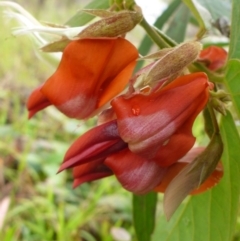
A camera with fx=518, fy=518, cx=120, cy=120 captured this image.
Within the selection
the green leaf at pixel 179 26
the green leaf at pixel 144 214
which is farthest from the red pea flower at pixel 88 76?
the green leaf at pixel 179 26

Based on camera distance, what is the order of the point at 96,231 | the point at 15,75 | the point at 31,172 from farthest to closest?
1. the point at 15,75
2. the point at 31,172
3. the point at 96,231

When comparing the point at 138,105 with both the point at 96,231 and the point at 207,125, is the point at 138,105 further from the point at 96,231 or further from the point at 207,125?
the point at 96,231

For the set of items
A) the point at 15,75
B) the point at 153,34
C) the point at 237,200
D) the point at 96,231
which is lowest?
the point at 15,75

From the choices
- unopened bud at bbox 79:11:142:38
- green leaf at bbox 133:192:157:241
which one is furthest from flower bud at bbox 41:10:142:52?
green leaf at bbox 133:192:157:241

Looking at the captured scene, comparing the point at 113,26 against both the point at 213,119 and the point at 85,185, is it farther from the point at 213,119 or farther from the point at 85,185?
the point at 85,185

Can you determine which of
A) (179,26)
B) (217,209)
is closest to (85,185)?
(179,26)

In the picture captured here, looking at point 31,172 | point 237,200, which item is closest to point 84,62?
point 237,200
